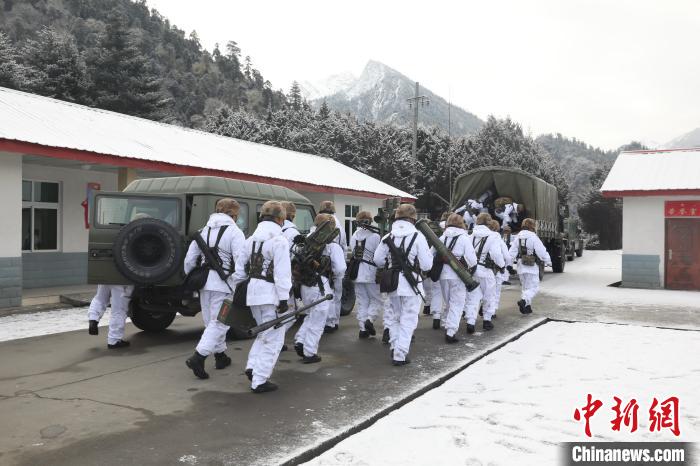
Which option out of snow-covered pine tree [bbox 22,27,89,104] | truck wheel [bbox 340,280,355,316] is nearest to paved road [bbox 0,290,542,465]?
truck wheel [bbox 340,280,355,316]

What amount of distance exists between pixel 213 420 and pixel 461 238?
4840 mm

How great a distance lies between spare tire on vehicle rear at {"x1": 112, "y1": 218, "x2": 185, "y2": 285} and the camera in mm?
7012

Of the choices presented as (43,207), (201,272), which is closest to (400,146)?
(43,207)

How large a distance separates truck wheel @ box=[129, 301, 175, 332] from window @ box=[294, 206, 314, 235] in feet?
8.08

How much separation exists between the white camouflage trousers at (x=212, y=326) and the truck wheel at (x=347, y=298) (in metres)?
4.05

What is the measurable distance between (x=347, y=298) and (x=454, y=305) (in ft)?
9.20

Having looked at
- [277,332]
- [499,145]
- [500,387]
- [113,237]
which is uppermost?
[499,145]

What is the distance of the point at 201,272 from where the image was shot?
20.5ft

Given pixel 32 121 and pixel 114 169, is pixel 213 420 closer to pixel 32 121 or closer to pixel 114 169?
pixel 32 121

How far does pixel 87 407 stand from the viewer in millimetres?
5082

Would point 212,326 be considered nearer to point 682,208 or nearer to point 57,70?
point 682,208

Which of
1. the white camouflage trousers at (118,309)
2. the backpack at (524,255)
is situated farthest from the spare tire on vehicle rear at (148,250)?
the backpack at (524,255)

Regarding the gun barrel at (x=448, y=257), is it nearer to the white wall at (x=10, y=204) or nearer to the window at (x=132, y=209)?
the window at (x=132, y=209)

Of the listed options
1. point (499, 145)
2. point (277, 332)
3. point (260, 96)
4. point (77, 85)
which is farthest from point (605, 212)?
point (260, 96)
